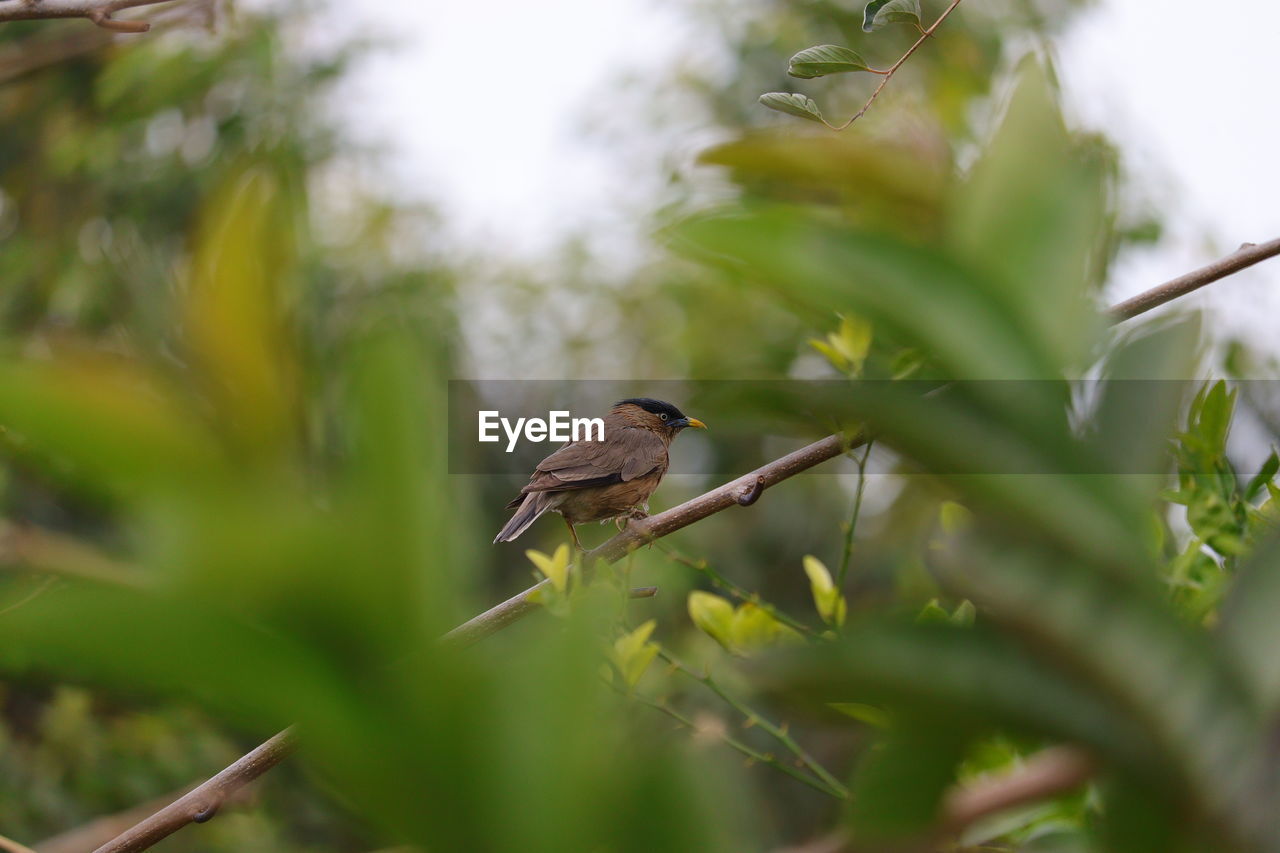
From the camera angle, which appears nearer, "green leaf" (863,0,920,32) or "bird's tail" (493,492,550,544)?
"green leaf" (863,0,920,32)

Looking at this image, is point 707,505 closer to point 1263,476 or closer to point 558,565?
point 558,565

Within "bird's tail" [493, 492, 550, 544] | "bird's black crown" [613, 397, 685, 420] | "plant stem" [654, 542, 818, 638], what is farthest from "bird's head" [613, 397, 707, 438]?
"plant stem" [654, 542, 818, 638]

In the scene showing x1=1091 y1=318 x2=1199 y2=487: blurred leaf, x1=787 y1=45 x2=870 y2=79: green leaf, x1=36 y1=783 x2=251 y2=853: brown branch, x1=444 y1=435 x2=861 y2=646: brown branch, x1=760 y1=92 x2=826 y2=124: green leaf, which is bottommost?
x1=36 y1=783 x2=251 y2=853: brown branch

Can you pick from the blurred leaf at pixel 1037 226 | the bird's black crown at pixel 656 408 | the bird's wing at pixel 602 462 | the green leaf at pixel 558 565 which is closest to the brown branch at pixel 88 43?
the green leaf at pixel 558 565

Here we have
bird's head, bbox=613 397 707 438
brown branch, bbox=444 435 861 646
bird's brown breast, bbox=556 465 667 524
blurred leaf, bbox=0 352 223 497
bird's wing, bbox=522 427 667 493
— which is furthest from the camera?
bird's head, bbox=613 397 707 438

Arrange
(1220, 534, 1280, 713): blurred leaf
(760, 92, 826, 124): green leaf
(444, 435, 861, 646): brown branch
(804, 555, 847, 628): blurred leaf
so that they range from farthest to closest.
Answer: (804, 555, 847, 628): blurred leaf, (760, 92, 826, 124): green leaf, (444, 435, 861, 646): brown branch, (1220, 534, 1280, 713): blurred leaf

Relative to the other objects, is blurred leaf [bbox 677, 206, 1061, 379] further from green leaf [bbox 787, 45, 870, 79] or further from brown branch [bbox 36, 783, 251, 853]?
brown branch [bbox 36, 783, 251, 853]

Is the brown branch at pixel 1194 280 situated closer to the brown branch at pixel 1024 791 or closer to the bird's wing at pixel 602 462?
the brown branch at pixel 1024 791

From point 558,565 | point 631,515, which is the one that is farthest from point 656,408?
point 558,565
